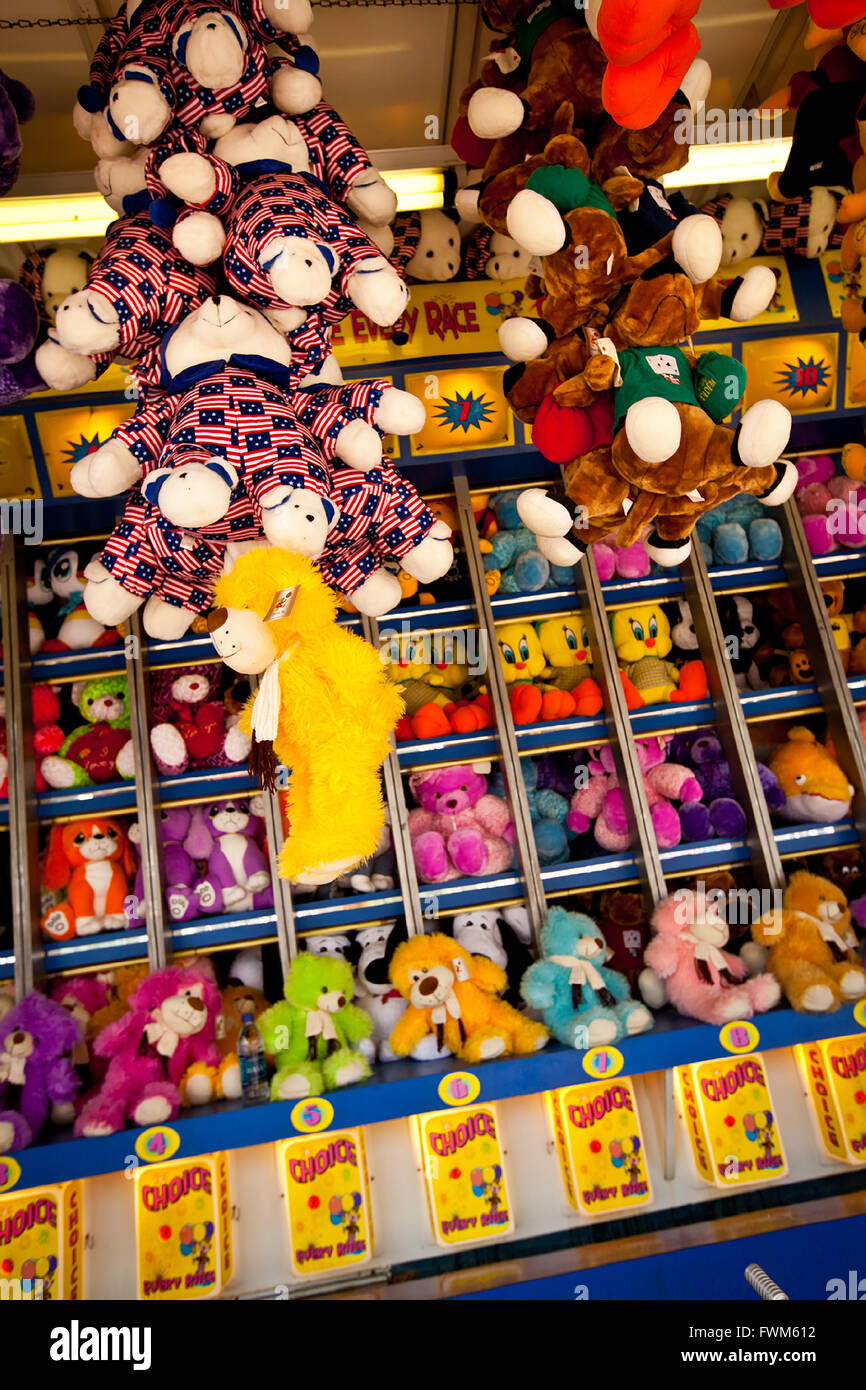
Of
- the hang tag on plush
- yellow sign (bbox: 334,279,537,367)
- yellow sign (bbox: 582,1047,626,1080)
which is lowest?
yellow sign (bbox: 582,1047,626,1080)

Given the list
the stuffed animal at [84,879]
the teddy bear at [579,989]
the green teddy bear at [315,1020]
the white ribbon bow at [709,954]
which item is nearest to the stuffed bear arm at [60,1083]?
the stuffed animal at [84,879]

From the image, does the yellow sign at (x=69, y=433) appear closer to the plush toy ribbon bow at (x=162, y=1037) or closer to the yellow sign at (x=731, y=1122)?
the plush toy ribbon bow at (x=162, y=1037)

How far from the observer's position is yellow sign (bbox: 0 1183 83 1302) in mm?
2686

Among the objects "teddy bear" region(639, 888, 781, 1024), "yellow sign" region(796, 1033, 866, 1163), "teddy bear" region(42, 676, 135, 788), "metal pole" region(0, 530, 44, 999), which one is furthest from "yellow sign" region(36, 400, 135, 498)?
"yellow sign" region(796, 1033, 866, 1163)

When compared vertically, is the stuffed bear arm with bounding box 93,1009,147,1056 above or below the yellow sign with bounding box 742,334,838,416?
below

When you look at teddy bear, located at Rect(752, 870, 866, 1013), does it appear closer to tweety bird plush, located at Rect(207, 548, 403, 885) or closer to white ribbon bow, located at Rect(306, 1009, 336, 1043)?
white ribbon bow, located at Rect(306, 1009, 336, 1043)

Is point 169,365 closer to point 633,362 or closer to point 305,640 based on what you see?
point 305,640

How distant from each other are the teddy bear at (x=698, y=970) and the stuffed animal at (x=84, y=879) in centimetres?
191

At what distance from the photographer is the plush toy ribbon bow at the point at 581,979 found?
3072mm

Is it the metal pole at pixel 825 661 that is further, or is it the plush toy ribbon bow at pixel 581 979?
the metal pole at pixel 825 661

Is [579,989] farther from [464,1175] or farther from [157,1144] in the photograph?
[157,1144]

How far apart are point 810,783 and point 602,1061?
1.41 metres

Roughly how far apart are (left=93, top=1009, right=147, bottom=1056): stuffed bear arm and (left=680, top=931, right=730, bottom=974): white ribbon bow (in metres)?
1.85
